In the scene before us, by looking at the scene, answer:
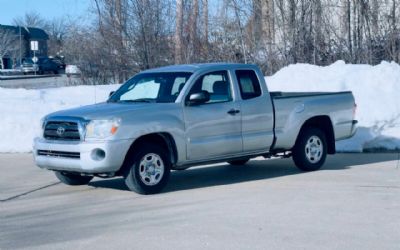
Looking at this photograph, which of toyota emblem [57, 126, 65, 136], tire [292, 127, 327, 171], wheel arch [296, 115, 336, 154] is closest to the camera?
toyota emblem [57, 126, 65, 136]

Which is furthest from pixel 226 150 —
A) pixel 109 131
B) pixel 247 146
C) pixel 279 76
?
pixel 279 76

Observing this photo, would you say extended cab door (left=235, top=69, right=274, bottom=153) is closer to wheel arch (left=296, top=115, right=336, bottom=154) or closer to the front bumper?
wheel arch (left=296, top=115, right=336, bottom=154)

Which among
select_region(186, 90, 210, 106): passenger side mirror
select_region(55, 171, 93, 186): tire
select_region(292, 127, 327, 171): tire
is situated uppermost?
select_region(186, 90, 210, 106): passenger side mirror

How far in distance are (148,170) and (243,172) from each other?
2741 millimetres

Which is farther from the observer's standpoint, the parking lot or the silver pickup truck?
the silver pickup truck

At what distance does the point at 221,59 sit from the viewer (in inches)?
946

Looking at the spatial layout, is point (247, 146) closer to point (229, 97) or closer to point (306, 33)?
point (229, 97)

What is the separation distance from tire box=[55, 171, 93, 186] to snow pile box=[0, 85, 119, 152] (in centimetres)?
444

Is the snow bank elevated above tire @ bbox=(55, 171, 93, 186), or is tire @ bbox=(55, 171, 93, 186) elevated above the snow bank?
the snow bank

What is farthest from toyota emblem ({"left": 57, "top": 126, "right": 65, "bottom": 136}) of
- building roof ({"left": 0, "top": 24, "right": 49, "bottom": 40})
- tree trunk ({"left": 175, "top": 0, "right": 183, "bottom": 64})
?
building roof ({"left": 0, "top": 24, "right": 49, "bottom": 40})

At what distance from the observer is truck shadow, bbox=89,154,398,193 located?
11383 millimetres

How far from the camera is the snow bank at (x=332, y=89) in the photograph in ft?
50.2

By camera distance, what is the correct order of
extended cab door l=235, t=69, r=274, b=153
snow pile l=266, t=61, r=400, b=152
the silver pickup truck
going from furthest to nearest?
snow pile l=266, t=61, r=400, b=152
extended cab door l=235, t=69, r=274, b=153
the silver pickup truck

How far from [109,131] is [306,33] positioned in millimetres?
14733
